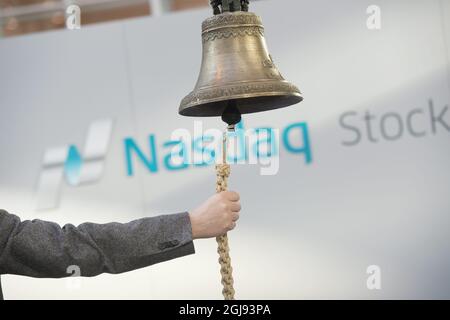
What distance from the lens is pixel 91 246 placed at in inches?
92.5

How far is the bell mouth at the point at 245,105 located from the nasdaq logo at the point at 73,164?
110 inches

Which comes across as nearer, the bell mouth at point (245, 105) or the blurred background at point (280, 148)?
the bell mouth at point (245, 105)

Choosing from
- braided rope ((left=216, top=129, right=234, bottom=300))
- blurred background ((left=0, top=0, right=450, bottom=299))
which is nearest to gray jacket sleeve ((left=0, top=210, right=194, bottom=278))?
braided rope ((left=216, top=129, right=234, bottom=300))

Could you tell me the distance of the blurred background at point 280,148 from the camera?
16.7 ft

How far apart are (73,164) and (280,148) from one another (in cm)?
143

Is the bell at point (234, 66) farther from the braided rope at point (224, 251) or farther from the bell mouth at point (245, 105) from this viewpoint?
the braided rope at point (224, 251)

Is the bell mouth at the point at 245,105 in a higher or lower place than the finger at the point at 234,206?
higher

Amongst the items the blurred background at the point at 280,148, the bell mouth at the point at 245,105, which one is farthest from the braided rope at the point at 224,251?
the blurred background at the point at 280,148

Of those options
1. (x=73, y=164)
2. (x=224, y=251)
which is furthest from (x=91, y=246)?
(x=73, y=164)

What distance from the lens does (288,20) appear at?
17.2 feet

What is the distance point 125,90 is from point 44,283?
57.0 inches

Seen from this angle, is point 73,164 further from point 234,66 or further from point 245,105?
point 234,66

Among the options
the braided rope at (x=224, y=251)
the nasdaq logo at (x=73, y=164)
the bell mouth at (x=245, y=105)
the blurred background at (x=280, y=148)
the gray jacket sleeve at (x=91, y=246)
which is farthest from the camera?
the nasdaq logo at (x=73, y=164)
